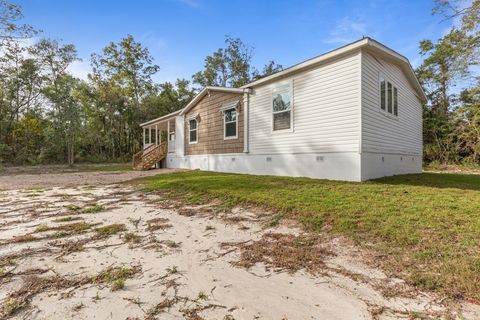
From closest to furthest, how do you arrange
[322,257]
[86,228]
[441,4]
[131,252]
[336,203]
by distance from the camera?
1. [322,257]
2. [131,252]
3. [86,228]
4. [336,203]
5. [441,4]

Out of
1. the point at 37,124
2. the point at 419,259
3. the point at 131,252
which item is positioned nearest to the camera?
the point at 419,259

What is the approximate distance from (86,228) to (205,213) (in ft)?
6.30

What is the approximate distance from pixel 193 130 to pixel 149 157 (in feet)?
12.1

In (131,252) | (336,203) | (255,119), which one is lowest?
(131,252)

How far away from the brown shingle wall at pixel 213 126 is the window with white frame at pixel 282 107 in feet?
6.18

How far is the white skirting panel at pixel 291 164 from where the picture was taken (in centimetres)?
712

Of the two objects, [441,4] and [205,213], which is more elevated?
[441,4]

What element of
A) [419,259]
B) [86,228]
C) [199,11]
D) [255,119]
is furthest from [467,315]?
[199,11]

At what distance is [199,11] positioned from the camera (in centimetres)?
1125

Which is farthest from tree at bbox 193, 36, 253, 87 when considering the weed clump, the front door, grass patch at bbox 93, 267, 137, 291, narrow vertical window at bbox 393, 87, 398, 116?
grass patch at bbox 93, 267, 137, 291

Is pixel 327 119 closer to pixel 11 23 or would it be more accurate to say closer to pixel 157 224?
pixel 157 224

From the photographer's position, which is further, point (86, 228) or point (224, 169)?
point (224, 169)

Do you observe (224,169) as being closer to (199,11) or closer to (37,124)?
(199,11)

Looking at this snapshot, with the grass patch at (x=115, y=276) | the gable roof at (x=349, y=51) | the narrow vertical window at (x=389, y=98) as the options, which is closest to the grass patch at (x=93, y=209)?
the grass patch at (x=115, y=276)
